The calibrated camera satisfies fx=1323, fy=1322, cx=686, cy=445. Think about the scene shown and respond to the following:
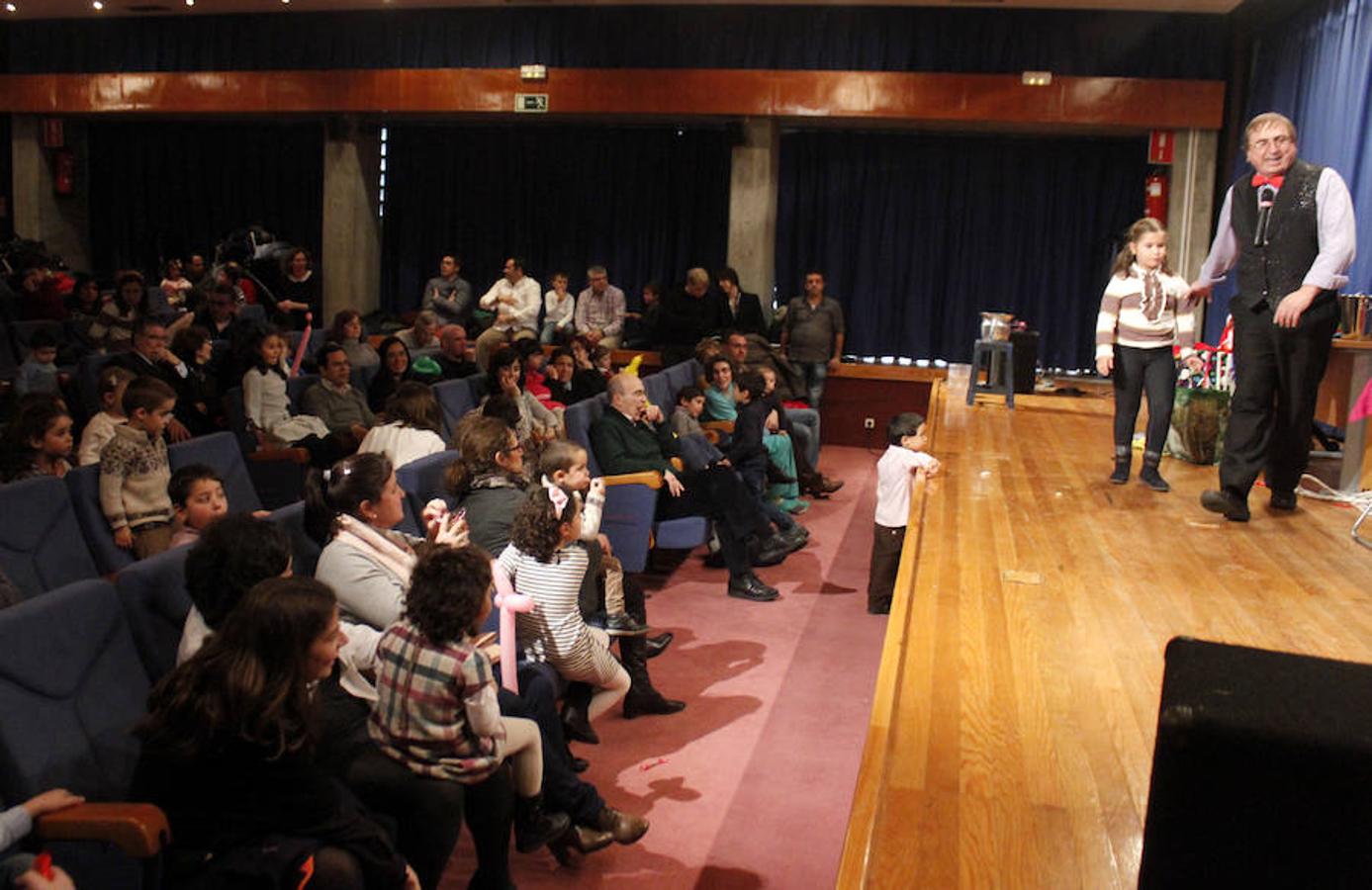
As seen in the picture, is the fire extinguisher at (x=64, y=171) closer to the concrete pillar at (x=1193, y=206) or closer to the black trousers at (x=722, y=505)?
the black trousers at (x=722, y=505)

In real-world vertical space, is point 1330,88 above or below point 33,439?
above

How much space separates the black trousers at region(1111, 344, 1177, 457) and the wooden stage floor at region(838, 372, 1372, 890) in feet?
0.83

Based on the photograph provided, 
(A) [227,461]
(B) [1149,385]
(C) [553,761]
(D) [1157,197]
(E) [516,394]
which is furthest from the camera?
(D) [1157,197]

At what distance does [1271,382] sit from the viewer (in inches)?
168

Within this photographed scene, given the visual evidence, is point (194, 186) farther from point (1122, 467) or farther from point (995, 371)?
point (1122, 467)

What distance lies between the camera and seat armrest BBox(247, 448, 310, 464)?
534 cm

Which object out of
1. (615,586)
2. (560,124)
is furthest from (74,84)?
(615,586)

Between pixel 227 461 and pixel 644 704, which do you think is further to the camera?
pixel 227 461

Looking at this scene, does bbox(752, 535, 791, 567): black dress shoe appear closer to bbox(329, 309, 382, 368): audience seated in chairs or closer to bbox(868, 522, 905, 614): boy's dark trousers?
bbox(868, 522, 905, 614): boy's dark trousers

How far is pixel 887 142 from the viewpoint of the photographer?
11.1 m

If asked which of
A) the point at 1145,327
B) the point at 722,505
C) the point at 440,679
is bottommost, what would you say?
the point at 722,505

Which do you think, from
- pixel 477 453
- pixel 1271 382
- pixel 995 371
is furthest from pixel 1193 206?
pixel 477 453

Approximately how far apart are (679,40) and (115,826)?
896 cm

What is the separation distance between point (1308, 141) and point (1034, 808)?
6846 millimetres
